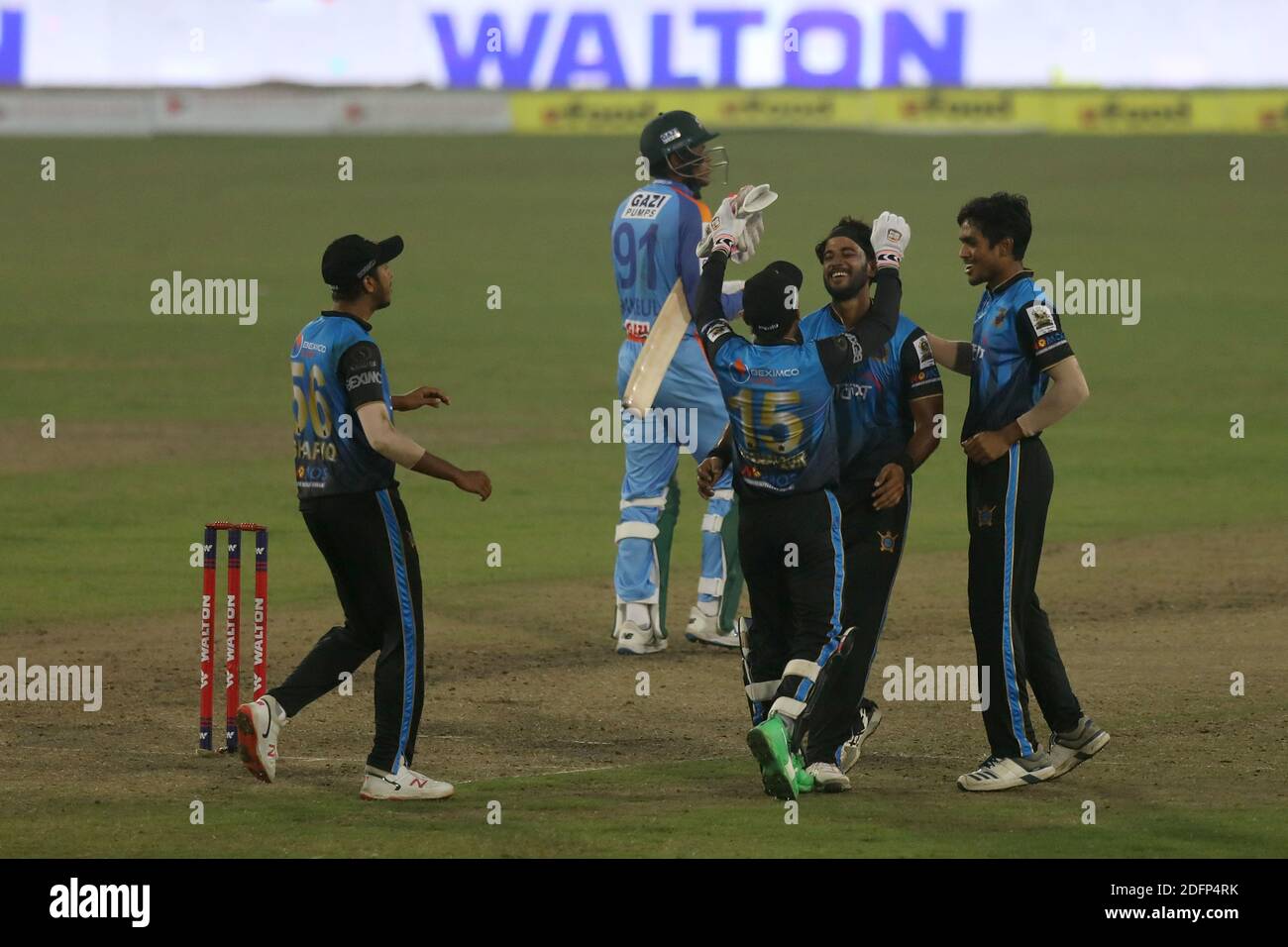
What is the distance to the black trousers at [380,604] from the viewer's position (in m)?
8.34

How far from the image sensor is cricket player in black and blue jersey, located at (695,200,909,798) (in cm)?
846

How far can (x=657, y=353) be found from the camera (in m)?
11.3

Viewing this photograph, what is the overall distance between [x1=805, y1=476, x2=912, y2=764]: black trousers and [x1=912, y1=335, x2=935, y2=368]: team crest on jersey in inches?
19.0

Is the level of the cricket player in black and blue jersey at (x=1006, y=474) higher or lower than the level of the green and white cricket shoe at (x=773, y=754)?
higher

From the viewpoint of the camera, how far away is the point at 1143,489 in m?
18.3

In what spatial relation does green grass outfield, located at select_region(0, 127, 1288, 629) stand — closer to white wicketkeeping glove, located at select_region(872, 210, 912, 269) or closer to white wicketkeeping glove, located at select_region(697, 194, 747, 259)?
white wicketkeeping glove, located at select_region(697, 194, 747, 259)

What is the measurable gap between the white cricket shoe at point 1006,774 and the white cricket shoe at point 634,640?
341cm

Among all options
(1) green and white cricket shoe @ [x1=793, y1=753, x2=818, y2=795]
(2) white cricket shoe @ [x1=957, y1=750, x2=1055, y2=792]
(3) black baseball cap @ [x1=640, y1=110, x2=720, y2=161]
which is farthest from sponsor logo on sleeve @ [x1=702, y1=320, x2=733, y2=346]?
(3) black baseball cap @ [x1=640, y1=110, x2=720, y2=161]
